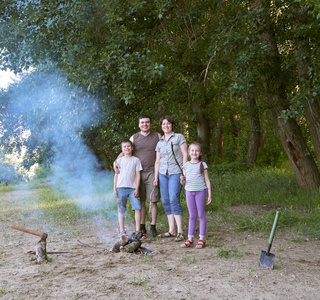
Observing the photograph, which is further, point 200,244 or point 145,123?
point 145,123

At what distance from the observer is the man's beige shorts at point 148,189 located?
6207 millimetres

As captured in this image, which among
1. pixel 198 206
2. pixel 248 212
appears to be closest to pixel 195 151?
pixel 198 206

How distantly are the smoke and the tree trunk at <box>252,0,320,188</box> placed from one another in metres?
4.54

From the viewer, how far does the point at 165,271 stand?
14.7ft

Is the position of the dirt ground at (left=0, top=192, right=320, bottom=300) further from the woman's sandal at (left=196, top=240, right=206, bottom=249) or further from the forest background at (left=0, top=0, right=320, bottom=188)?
the forest background at (left=0, top=0, right=320, bottom=188)

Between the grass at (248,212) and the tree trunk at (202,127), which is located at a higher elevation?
the tree trunk at (202,127)

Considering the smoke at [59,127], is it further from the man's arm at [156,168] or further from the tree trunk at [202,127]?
the tree trunk at [202,127]

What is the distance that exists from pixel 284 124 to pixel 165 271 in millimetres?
7034

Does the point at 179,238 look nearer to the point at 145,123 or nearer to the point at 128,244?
the point at 128,244

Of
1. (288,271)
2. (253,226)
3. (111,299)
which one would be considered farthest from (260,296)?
(253,226)

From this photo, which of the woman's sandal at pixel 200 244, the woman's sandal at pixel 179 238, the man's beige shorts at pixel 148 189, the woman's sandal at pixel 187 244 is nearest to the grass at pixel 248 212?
the woman's sandal at pixel 200 244

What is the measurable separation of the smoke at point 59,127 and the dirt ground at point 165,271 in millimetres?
2948

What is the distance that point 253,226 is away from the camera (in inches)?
276

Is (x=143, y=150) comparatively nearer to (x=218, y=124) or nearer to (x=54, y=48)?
(x=54, y=48)
